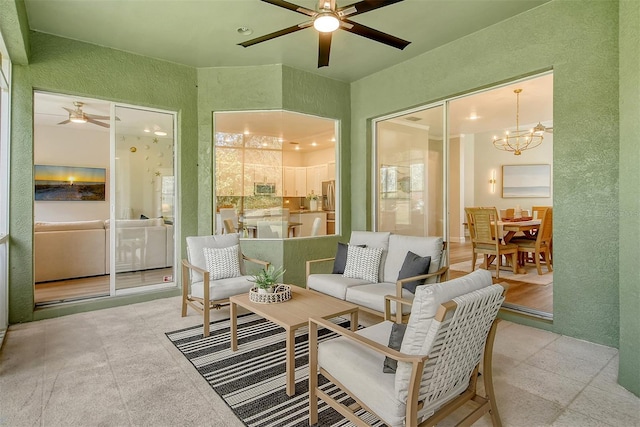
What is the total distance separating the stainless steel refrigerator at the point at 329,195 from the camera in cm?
546

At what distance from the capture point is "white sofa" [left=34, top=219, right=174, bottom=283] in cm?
487

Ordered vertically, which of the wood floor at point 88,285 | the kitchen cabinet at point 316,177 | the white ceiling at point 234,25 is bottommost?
the wood floor at point 88,285

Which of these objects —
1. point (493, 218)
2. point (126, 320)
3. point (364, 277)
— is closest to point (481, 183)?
point (493, 218)

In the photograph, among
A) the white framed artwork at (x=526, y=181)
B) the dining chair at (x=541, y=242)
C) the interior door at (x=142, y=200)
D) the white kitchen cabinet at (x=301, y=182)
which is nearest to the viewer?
the interior door at (x=142, y=200)

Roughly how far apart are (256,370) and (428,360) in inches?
61.5

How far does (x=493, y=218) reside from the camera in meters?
5.36

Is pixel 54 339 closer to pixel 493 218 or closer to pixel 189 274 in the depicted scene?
pixel 189 274

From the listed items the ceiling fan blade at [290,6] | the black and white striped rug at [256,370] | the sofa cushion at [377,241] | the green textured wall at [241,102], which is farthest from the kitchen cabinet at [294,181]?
the ceiling fan blade at [290,6]

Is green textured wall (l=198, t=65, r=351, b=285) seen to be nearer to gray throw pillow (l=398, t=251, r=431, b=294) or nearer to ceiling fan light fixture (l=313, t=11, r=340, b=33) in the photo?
gray throw pillow (l=398, t=251, r=431, b=294)

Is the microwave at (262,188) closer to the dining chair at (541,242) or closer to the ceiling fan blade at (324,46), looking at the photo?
the ceiling fan blade at (324,46)

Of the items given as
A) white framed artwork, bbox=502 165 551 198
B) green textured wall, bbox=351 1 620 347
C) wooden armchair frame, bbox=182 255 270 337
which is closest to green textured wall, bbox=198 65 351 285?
wooden armchair frame, bbox=182 255 270 337

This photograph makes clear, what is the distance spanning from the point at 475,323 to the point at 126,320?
3621 mm

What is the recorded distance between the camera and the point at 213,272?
3.77 meters

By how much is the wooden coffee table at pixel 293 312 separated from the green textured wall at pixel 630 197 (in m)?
1.87
